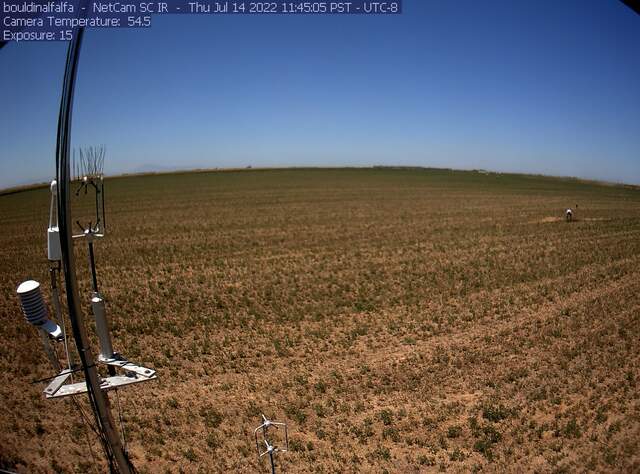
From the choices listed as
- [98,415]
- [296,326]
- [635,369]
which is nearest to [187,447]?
[98,415]

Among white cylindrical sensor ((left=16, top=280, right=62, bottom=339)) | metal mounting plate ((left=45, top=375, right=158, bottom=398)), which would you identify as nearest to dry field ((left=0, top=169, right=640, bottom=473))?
metal mounting plate ((left=45, top=375, right=158, bottom=398))

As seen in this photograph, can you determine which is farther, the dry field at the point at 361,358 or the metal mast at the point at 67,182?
the dry field at the point at 361,358

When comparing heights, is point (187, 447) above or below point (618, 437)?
below

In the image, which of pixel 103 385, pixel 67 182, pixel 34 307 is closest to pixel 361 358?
pixel 103 385

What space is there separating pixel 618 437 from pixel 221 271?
1395 centimetres

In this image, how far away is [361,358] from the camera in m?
9.09

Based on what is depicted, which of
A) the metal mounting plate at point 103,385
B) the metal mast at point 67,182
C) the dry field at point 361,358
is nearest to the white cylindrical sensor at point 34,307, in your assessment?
the metal mounting plate at point 103,385

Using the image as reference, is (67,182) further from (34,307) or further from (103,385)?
(103,385)

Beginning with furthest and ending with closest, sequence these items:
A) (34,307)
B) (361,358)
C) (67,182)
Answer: (361,358) < (34,307) < (67,182)

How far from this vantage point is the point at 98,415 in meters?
3.38

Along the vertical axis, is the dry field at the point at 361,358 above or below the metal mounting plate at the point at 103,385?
below

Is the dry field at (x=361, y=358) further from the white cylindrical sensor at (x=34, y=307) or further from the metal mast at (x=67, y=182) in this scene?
the metal mast at (x=67, y=182)

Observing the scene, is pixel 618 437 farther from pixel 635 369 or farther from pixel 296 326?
pixel 296 326

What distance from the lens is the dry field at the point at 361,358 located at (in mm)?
5895
